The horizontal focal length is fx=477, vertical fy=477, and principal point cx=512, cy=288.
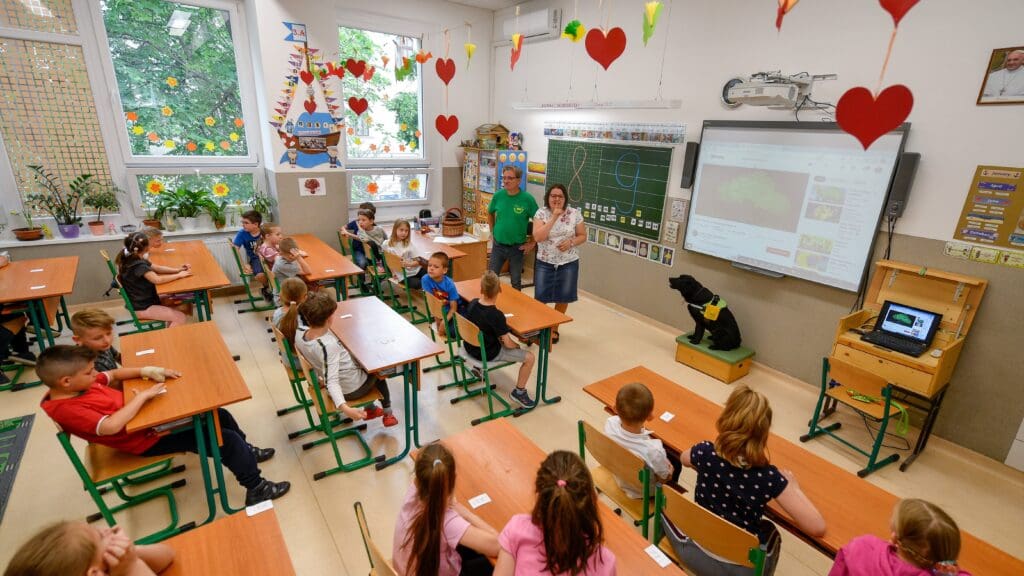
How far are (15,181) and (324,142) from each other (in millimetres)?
2850

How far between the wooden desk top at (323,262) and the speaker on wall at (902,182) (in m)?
4.19

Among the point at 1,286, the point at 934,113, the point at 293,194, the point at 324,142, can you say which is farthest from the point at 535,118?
the point at 1,286

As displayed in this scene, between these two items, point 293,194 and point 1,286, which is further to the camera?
point 293,194

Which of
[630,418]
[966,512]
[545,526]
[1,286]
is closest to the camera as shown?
[545,526]

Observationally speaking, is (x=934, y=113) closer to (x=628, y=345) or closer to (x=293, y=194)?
(x=628, y=345)

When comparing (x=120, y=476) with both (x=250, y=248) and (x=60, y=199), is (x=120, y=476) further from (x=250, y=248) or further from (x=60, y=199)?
(x=60, y=199)

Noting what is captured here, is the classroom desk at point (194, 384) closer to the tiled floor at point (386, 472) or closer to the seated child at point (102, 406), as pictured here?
the seated child at point (102, 406)

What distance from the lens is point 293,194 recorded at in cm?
556

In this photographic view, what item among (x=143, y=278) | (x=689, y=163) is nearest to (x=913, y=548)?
(x=689, y=163)

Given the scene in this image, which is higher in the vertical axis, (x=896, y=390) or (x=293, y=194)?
(x=293, y=194)

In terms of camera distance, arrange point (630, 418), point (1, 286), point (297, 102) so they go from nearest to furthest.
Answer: point (630, 418) < point (1, 286) < point (297, 102)

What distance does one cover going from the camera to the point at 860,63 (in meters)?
3.35

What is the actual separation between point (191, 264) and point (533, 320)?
3186 millimetres

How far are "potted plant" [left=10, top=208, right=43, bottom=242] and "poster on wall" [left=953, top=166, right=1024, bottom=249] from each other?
25.1 ft
